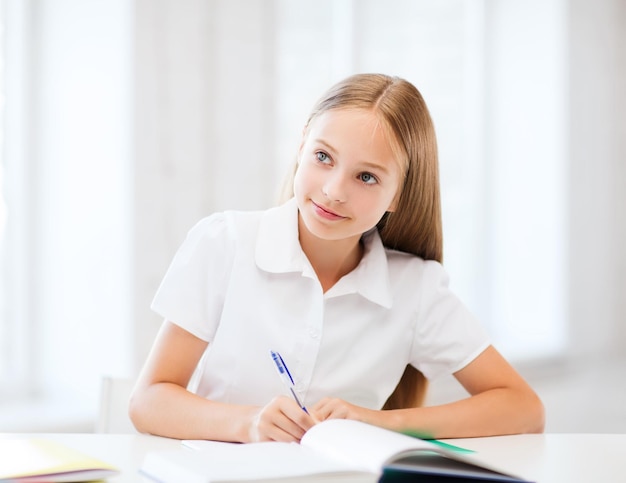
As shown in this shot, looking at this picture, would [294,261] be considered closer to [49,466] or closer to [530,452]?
[530,452]

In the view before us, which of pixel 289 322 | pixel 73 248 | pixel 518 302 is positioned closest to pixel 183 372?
pixel 289 322

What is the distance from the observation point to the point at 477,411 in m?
1.36

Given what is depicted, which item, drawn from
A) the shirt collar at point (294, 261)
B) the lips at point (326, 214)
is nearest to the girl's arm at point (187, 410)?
the shirt collar at point (294, 261)

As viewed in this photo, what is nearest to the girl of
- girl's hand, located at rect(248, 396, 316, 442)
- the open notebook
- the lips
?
the lips

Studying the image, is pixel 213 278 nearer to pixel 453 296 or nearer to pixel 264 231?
pixel 264 231

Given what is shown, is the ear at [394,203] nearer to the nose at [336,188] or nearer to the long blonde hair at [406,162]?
the long blonde hair at [406,162]

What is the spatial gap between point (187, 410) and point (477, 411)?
465 millimetres

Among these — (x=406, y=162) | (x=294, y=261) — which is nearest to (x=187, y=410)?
(x=294, y=261)

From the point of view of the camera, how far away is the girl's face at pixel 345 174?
1.33 m

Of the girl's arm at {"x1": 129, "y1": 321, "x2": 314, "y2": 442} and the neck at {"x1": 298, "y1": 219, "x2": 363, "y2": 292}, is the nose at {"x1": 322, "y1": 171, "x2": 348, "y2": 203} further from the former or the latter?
the girl's arm at {"x1": 129, "y1": 321, "x2": 314, "y2": 442}

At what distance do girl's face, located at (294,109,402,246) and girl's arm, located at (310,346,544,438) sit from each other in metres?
0.31

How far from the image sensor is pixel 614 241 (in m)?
3.80

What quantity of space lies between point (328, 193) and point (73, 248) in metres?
1.10

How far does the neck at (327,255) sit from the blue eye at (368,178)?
184 mm
